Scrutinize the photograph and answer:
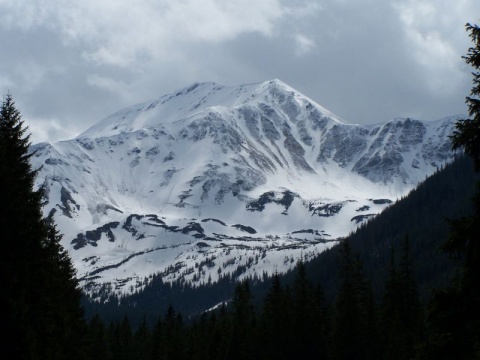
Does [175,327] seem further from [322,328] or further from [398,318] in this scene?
[398,318]

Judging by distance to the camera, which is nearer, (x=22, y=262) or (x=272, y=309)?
(x=22, y=262)

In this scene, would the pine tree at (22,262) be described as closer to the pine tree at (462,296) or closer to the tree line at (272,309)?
the tree line at (272,309)

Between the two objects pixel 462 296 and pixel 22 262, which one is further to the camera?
pixel 22 262

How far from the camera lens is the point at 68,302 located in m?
38.4

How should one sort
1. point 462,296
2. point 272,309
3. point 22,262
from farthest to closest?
point 272,309 → point 22,262 → point 462,296

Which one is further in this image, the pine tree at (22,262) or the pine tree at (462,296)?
the pine tree at (22,262)

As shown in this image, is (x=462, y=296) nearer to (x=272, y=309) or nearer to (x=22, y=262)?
(x=22, y=262)

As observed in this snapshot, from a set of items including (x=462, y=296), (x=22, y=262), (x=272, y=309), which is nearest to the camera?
(x=462, y=296)

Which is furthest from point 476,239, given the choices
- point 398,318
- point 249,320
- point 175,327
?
point 175,327

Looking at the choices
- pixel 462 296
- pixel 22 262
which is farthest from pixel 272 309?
pixel 462 296

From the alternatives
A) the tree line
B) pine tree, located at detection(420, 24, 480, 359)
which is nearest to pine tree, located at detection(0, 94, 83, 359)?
the tree line

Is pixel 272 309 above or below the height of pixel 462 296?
above

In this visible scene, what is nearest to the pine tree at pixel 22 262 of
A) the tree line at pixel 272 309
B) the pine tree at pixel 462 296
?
the tree line at pixel 272 309

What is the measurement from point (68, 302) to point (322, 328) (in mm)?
32819
